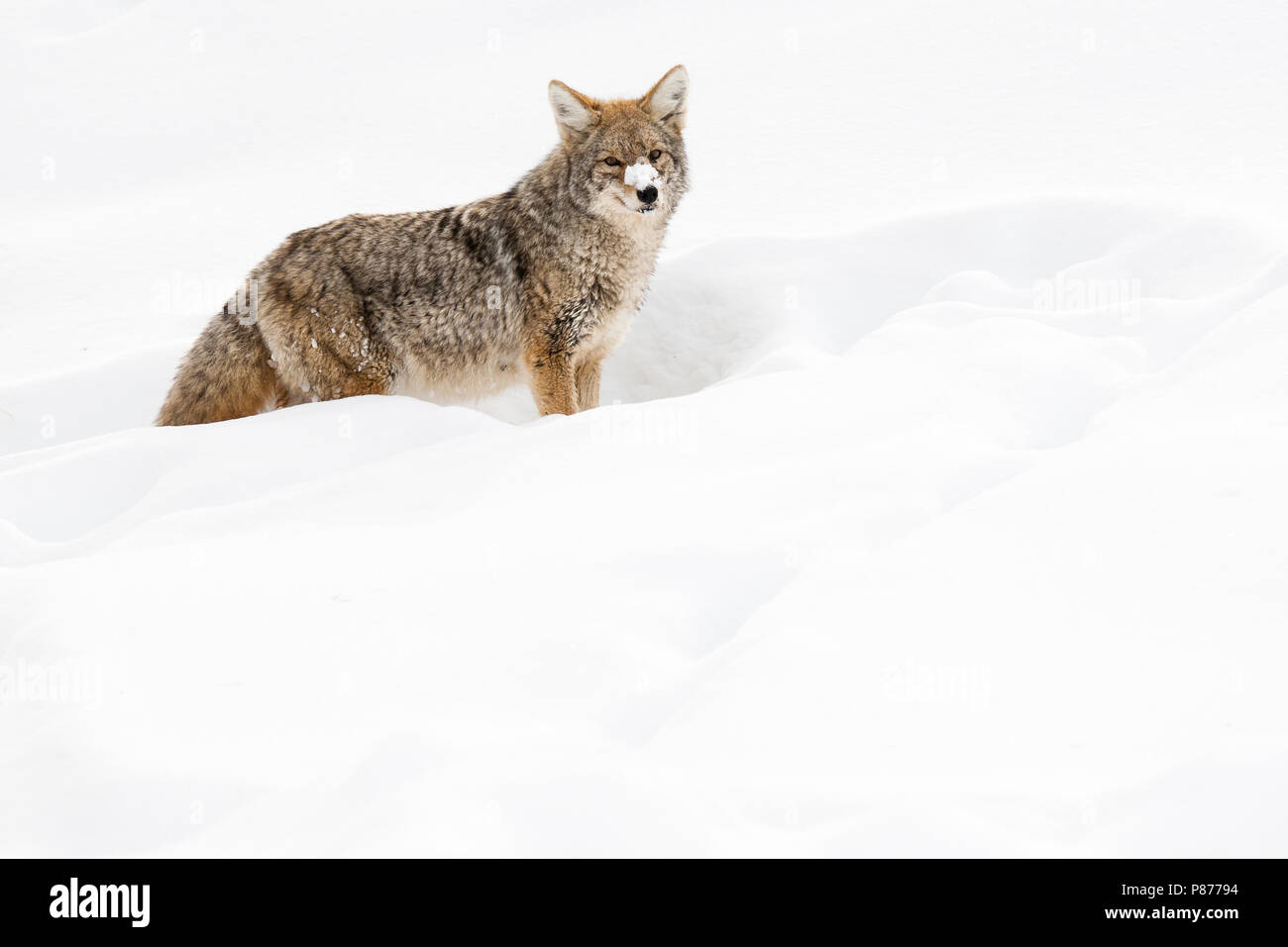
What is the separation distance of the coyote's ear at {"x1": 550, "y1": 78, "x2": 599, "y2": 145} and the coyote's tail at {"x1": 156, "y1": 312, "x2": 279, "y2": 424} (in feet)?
5.58

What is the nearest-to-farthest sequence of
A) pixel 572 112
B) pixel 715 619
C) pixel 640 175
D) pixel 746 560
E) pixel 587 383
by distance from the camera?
1. pixel 715 619
2. pixel 746 560
3. pixel 640 175
4. pixel 572 112
5. pixel 587 383

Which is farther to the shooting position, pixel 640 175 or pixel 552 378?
pixel 552 378

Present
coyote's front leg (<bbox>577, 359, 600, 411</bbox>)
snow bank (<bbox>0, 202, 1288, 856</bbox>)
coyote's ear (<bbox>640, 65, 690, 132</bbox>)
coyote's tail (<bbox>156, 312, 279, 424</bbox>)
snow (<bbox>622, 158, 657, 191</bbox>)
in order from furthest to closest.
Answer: coyote's front leg (<bbox>577, 359, 600, 411</bbox>), coyote's ear (<bbox>640, 65, 690, 132</bbox>), coyote's tail (<bbox>156, 312, 279, 424</bbox>), snow (<bbox>622, 158, 657, 191</bbox>), snow bank (<bbox>0, 202, 1288, 856</bbox>)

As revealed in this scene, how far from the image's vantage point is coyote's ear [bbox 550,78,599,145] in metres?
5.34

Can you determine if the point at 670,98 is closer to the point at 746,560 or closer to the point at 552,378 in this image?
the point at 552,378

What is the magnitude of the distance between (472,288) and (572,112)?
935mm

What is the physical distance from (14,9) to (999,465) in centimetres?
1145

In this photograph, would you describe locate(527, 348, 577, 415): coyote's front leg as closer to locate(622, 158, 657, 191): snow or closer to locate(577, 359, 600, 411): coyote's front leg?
locate(577, 359, 600, 411): coyote's front leg

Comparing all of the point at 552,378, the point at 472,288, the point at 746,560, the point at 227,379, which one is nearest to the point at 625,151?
the point at 472,288

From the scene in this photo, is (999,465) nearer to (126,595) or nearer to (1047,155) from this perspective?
(126,595)

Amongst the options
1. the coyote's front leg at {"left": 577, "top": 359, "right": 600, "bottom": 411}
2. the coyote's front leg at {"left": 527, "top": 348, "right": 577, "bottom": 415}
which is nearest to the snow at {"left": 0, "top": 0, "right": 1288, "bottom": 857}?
the coyote's front leg at {"left": 577, "top": 359, "right": 600, "bottom": 411}

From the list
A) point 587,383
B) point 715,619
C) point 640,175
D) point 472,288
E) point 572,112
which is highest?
point 572,112

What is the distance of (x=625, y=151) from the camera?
5273 mm

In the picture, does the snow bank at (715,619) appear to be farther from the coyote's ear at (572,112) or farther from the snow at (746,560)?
the coyote's ear at (572,112)
